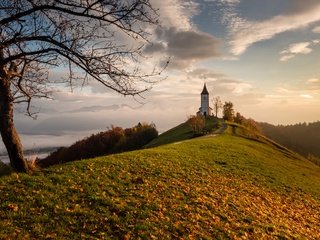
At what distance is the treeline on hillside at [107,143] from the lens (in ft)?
282

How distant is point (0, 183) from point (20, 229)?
4236 mm

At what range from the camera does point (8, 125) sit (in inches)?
583

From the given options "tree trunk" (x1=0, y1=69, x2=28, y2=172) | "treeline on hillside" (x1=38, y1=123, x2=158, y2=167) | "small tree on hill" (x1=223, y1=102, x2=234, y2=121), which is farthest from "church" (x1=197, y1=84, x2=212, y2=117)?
"tree trunk" (x1=0, y1=69, x2=28, y2=172)

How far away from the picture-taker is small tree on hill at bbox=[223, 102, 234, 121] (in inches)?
4074

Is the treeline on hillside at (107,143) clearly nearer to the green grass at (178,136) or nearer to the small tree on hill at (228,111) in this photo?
the green grass at (178,136)

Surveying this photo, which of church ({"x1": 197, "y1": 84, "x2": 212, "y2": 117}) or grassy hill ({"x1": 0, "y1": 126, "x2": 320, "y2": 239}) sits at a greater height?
church ({"x1": 197, "y1": 84, "x2": 212, "y2": 117})

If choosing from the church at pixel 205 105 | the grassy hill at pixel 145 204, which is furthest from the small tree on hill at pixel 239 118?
the grassy hill at pixel 145 204

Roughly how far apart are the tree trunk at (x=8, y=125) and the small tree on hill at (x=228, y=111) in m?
90.6

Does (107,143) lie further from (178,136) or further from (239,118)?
(239,118)

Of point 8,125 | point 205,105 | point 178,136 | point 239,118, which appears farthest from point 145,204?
point 205,105

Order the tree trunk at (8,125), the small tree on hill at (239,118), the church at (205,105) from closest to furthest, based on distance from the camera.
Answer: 1. the tree trunk at (8,125)
2. the small tree on hill at (239,118)
3. the church at (205,105)

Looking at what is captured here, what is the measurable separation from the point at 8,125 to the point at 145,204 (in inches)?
258

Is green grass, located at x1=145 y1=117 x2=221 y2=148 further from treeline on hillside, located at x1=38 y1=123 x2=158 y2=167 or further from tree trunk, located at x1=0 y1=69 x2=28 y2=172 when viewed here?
tree trunk, located at x1=0 y1=69 x2=28 y2=172

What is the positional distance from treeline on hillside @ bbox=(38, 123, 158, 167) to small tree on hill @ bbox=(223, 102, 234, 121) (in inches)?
902
